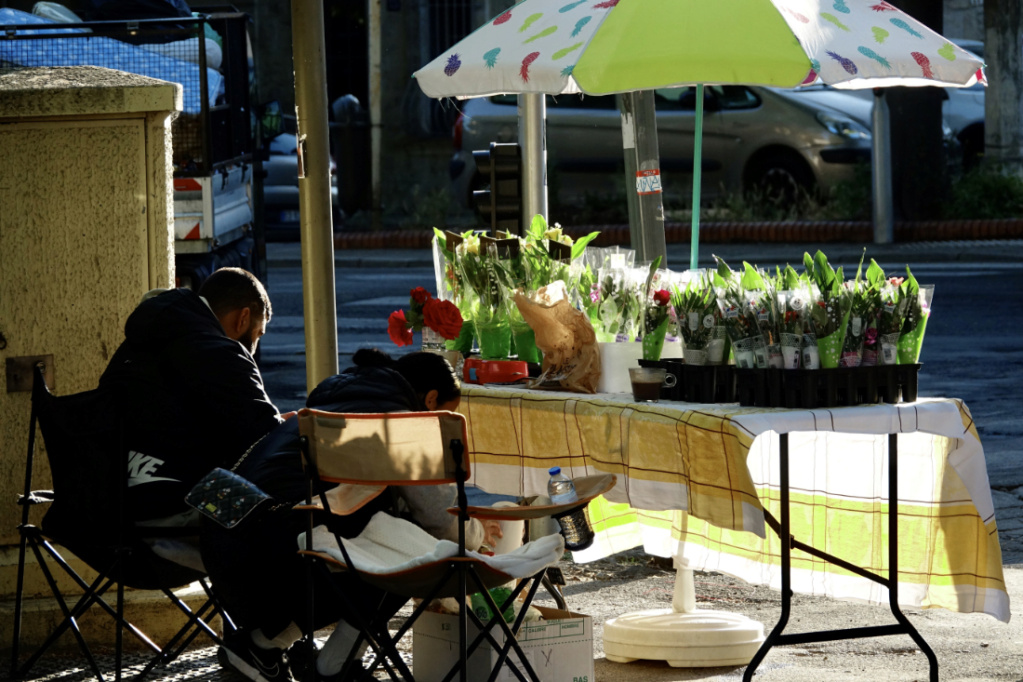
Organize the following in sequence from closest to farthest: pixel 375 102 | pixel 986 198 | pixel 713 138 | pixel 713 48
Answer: pixel 713 48 → pixel 986 198 → pixel 713 138 → pixel 375 102

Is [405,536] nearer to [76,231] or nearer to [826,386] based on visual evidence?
[826,386]

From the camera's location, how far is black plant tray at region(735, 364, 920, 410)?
14.9 ft

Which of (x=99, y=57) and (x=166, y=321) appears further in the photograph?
(x=99, y=57)

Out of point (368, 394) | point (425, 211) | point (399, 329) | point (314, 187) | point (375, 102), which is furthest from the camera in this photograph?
point (375, 102)

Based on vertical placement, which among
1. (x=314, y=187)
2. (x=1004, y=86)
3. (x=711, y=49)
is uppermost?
(x=1004, y=86)

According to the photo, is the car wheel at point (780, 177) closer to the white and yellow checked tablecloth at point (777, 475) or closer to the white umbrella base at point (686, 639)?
the white and yellow checked tablecloth at point (777, 475)

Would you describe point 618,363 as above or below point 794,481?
above

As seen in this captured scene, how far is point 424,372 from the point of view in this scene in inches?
181

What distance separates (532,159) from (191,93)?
3.54 meters

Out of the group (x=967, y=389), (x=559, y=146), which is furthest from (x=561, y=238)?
(x=559, y=146)

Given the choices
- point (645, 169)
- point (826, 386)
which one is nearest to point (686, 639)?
point (826, 386)

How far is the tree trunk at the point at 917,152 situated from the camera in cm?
1797

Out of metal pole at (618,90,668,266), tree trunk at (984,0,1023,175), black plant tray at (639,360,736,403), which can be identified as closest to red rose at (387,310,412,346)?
black plant tray at (639,360,736,403)

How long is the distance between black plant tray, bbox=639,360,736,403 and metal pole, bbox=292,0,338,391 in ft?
5.76
